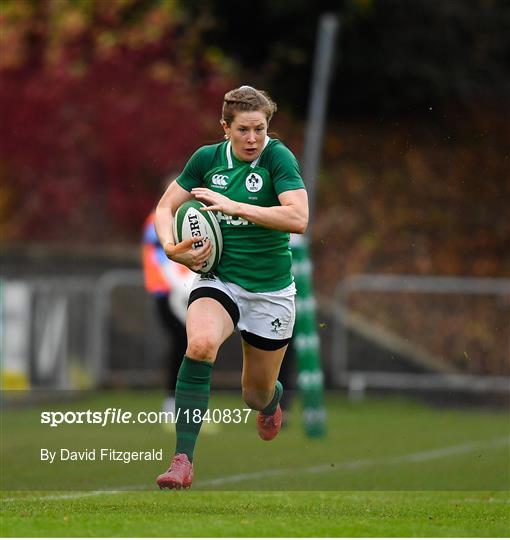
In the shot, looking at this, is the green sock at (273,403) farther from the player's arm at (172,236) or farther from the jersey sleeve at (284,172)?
the jersey sleeve at (284,172)

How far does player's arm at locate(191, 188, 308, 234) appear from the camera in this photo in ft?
25.3

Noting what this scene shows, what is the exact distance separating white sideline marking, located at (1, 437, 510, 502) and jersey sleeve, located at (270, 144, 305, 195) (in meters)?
2.02

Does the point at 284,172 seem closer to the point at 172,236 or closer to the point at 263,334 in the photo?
the point at 172,236

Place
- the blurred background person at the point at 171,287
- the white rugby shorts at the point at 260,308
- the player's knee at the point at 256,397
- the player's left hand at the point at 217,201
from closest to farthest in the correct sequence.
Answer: the player's left hand at the point at 217,201 < the white rugby shorts at the point at 260,308 < the player's knee at the point at 256,397 < the blurred background person at the point at 171,287

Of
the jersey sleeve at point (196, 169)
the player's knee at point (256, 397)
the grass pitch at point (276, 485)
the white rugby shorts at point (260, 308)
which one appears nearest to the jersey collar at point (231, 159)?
the jersey sleeve at point (196, 169)

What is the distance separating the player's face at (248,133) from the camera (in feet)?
26.1

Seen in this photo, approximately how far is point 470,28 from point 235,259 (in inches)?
576

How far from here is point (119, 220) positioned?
20.8 metres

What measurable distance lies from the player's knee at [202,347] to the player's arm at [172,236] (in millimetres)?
451

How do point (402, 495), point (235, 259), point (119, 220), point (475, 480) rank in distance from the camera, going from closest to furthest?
point (235, 259), point (402, 495), point (475, 480), point (119, 220)

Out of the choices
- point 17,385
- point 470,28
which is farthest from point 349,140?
point 17,385

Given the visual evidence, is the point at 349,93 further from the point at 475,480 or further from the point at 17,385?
the point at 475,480
